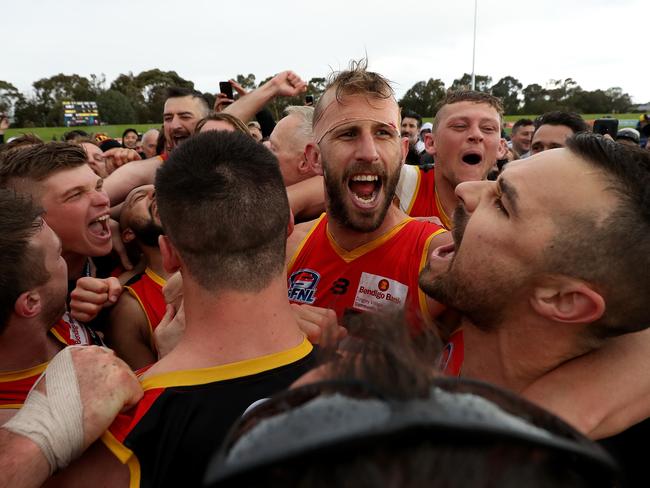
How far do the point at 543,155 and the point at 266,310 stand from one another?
1.16 meters

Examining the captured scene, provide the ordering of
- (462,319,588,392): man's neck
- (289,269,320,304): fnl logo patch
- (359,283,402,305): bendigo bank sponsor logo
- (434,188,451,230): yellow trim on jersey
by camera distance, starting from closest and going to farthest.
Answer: (462,319,588,392): man's neck < (359,283,402,305): bendigo bank sponsor logo < (289,269,320,304): fnl logo patch < (434,188,451,230): yellow trim on jersey

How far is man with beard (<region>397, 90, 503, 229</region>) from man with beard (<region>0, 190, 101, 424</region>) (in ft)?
8.91

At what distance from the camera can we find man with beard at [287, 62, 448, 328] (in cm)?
252

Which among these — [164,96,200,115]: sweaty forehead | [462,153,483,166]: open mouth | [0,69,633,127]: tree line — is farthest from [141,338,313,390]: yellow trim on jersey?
[0,69,633,127]: tree line

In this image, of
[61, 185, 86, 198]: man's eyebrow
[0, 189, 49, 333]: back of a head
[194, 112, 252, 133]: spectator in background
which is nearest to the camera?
[0, 189, 49, 333]: back of a head

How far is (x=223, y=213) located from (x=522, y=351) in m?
1.16

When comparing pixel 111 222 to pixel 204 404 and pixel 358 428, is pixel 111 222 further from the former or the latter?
pixel 358 428

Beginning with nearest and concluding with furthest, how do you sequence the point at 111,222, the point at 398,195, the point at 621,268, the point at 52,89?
1. the point at 621,268
2. the point at 111,222
3. the point at 398,195
4. the point at 52,89

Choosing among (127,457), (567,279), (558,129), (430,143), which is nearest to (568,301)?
(567,279)

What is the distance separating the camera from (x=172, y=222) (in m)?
1.56

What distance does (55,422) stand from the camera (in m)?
1.26

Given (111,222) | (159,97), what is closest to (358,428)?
(111,222)

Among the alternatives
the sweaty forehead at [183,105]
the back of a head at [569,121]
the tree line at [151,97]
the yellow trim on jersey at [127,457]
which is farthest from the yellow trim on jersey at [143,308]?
the tree line at [151,97]

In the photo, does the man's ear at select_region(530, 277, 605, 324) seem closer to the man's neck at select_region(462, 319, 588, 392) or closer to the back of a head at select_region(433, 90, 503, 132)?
the man's neck at select_region(462, 319, 588, 392)
